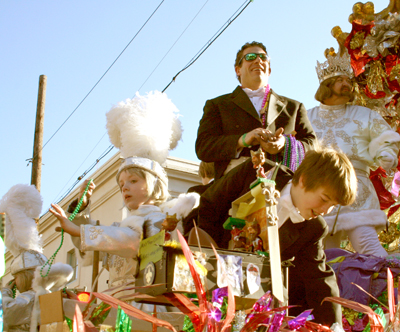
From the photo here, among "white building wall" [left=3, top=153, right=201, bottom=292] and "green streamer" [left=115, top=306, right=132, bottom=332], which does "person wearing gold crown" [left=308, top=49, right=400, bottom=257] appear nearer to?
"green streamer" [left=115, top=306, right=132, bottom=332]

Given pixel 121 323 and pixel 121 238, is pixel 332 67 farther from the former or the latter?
pixel 121 323

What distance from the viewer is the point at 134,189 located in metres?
3.88

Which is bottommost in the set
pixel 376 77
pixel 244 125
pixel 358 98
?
pixel 244 125

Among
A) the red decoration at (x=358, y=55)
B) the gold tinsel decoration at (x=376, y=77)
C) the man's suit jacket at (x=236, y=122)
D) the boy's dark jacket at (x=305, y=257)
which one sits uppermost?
the red decoration at (x=358, y=55)

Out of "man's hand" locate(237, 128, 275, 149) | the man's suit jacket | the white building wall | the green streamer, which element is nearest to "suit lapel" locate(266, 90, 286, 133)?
the man's suit jacket

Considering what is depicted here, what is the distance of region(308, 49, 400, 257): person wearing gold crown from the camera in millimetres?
4875

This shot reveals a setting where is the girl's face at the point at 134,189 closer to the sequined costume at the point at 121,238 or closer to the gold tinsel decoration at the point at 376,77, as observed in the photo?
the sequined costume at the point at 121,238

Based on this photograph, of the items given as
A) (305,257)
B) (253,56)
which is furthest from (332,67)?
(305,257)

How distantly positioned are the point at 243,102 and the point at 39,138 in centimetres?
727

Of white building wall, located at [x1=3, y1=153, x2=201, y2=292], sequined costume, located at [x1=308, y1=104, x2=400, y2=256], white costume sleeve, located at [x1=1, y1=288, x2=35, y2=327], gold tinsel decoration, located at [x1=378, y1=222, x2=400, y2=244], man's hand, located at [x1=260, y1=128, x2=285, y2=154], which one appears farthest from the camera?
white building wall, located at [x1=3, y1=153, x2=201, y2=292]

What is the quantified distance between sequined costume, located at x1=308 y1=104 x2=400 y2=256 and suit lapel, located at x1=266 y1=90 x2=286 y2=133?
4.39ft

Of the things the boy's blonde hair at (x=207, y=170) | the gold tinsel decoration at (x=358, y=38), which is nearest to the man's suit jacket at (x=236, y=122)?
the boy's blonde hair at (x=207, y=170)

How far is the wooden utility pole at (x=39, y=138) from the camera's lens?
973cm

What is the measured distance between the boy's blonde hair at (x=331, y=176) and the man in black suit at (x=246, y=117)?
0.51m
